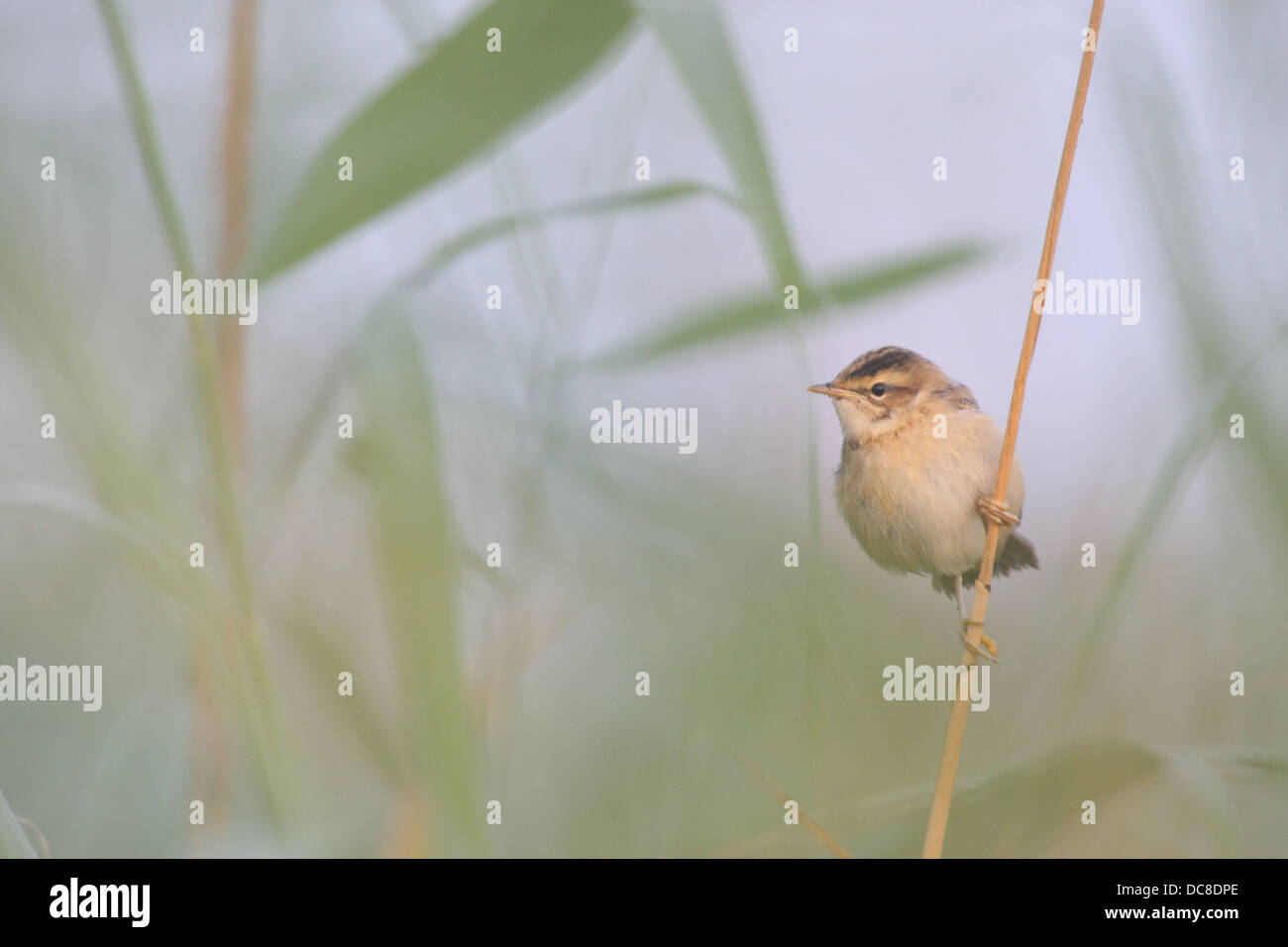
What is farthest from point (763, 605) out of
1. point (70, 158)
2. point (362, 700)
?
point (70, 158)

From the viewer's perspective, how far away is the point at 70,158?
1.39 metres

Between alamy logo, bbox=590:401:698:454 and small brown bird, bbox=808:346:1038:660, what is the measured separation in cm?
24

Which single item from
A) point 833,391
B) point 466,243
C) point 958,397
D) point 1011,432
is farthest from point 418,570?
point 958,397

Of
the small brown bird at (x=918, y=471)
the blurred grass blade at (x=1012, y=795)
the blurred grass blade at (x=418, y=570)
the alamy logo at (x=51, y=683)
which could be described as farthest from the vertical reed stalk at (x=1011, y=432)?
the alamy logo at (x=51, y=683)

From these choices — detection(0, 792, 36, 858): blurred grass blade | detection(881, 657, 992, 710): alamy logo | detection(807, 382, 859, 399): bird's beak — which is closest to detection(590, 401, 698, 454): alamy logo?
detection(807, 382, 859, 399): bird's beak

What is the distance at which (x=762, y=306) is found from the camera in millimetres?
1031

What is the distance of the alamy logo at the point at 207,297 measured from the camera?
770mm

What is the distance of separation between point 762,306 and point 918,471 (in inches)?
13.9

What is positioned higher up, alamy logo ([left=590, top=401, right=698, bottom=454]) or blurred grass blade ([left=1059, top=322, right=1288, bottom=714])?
alamy logo ([left=590, top=401, right=698, bottom=454])

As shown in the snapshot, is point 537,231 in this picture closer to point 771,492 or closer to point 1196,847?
point 771,492

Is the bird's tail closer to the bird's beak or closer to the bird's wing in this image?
the bird's wing

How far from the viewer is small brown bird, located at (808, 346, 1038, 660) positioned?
1152mm

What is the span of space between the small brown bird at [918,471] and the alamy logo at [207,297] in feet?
2.56

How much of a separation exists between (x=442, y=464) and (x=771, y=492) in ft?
2.31
